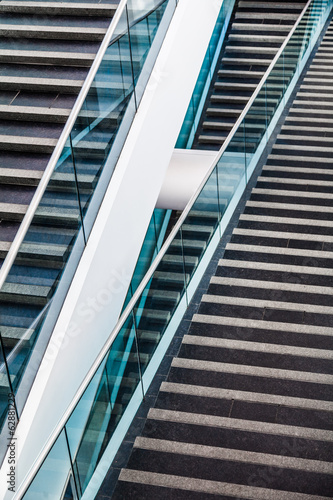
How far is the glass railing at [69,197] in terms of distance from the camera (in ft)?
17.4

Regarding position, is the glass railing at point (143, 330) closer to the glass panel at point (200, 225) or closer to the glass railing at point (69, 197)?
→ the glass panel at point (200, 225)

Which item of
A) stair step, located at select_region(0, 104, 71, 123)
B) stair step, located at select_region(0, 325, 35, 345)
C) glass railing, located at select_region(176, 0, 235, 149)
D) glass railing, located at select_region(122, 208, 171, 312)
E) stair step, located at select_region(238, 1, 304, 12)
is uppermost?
stair step, located at select_region(238, 1, 304, 12)

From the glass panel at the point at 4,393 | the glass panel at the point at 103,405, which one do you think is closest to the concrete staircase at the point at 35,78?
the glass panel at the point at 4,393

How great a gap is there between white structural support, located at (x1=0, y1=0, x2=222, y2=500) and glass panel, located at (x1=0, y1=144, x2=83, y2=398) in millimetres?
338

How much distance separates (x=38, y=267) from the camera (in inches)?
223

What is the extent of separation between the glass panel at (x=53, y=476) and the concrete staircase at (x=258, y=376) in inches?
23.4

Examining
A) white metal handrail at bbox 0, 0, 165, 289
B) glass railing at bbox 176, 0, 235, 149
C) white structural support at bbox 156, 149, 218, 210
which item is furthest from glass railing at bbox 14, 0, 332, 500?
glass railing at bbox 176, 0, 235, 149

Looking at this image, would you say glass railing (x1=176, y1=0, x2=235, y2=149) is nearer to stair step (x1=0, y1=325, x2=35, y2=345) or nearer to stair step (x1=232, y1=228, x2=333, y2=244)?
stair step (x1=232, y1=228, x2=333, y2=244)

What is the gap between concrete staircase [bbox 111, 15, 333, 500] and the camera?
15.4ft

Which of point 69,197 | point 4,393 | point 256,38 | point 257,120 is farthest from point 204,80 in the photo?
point 4,393

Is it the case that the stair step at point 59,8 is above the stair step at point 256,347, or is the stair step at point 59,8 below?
above

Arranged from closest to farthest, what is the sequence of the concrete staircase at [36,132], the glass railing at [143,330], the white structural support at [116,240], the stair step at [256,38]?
the glass railing at [143,330] < the concrete staircase at [36,132] < the white structural support at [116,240] < the stair step at [256,38]

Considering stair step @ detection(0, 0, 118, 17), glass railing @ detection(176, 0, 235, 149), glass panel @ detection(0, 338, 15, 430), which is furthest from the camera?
glass railing @ detection(176, 0, 235, 149)

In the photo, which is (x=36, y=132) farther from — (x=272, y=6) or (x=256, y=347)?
(x=272, y=6)
